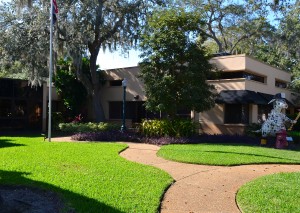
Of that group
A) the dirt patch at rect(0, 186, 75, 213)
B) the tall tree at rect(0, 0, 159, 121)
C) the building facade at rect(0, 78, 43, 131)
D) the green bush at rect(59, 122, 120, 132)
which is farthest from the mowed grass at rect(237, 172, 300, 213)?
the building facade at rect(0, 78, 43, 131)

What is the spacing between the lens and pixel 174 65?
61.6 ft

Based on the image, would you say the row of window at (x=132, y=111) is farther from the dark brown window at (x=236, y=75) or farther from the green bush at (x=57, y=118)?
the dark brown window at (x=236, y=75)

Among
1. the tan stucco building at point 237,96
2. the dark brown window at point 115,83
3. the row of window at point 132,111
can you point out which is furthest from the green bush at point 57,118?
the tan stucco building at point 237,96

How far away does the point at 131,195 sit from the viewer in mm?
6578

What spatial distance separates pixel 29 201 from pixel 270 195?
459 cm

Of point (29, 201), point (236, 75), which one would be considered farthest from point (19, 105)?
→ point (29, 201)

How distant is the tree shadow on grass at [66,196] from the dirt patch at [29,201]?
78mm

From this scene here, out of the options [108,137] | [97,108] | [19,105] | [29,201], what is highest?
[19,105]

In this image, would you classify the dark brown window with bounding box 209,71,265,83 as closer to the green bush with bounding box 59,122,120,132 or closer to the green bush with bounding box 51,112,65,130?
the green bush with bounding box 59,122,120,132

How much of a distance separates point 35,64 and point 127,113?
7739 millimetres

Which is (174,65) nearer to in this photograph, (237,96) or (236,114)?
(237,96)

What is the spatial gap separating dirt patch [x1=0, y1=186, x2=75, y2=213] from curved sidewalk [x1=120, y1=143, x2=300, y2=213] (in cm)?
188

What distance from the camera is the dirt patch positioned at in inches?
227

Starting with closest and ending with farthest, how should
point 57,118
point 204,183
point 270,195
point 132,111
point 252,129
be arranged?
point 270,195 < point 204,183 < point 252,129 < point 57,118 < point 132,111
